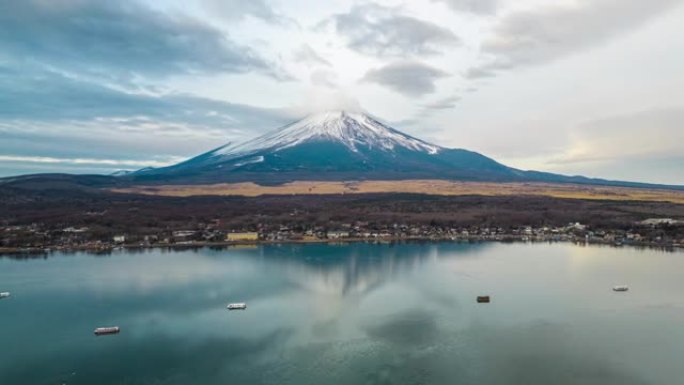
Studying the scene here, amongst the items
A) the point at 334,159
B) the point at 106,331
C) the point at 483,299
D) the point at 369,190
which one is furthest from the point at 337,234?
the point at 334,159

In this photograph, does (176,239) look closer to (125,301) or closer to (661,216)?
(125,301)

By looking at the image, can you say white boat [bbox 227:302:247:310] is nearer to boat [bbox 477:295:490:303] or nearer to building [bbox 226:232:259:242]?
boat [bbox 477:295:490:303]

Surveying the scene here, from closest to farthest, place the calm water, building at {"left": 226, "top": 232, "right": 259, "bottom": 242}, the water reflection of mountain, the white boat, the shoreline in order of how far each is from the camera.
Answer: the calm water
the white boat
the water reflection of mountain
the shoreline
building at {"left": 226, "top": 232, "right": 259, "bottom": 242}

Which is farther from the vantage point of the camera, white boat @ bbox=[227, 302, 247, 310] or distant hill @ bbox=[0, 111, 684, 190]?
distant hill @ bbox=[0, 111, 684, 190]

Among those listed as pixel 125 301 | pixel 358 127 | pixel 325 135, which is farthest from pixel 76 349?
pixel 358 127

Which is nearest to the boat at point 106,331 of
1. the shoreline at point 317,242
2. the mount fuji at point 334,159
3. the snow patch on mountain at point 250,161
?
the shoreline at point 317,242

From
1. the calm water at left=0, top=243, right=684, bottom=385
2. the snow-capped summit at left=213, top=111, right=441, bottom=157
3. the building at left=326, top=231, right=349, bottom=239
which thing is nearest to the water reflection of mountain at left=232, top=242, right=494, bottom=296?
the calm water at left=0, top=243, right=684, bottom=385

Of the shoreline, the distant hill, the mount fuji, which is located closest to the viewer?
the shoreline

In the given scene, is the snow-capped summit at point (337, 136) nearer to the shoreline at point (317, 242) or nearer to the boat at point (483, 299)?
the shoreline at point (317, 242)
